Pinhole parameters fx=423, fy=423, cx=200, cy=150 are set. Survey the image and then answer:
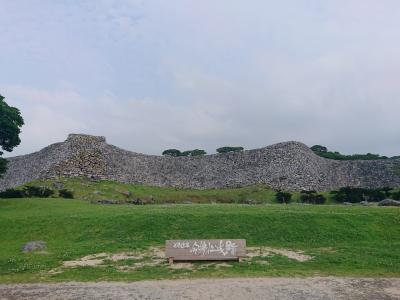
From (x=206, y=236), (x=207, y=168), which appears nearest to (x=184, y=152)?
(x=207, y=168)

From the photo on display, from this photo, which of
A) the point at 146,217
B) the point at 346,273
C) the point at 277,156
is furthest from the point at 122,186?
the point at 346,273

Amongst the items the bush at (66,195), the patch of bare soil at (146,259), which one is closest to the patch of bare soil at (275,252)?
the patch of bare soil at (146,259)

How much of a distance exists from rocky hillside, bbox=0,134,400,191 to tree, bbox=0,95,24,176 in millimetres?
10584

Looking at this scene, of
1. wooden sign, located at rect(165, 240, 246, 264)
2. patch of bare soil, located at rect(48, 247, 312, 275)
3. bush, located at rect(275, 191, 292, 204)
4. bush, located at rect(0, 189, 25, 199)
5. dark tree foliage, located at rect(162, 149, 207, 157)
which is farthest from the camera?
dark tree foliage, located at rect(162, 149, 207, 157)

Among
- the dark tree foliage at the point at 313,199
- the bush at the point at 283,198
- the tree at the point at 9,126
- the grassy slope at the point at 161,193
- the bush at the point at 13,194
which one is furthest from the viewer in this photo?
the grassy slope at the point at 161,193

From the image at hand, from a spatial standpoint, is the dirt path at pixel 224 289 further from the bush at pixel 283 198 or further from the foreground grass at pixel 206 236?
the bush at pixel 283 198

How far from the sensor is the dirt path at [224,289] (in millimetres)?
Result: 11828

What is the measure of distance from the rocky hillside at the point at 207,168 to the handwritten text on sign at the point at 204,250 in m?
29.3

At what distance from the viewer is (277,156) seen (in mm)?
51562

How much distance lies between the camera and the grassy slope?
128 feet

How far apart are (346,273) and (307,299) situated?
11.7 feet

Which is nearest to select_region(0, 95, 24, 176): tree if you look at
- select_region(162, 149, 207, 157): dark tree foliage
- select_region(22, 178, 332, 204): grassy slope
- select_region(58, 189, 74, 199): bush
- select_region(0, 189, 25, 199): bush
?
select_region(0, 189, 25, 199): bush

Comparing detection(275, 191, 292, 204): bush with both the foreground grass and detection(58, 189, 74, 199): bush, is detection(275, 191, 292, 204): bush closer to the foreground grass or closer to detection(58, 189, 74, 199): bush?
the foreground grass

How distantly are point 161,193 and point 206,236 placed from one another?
24.3 metres
